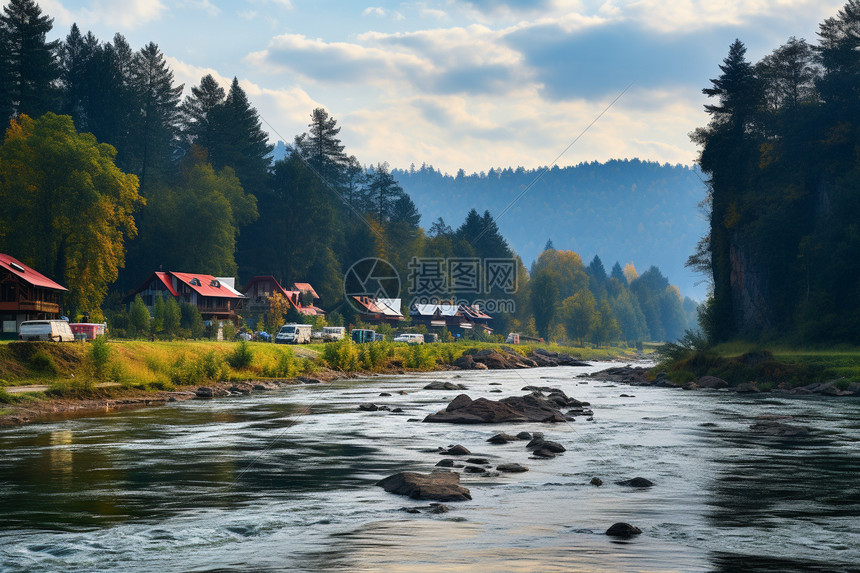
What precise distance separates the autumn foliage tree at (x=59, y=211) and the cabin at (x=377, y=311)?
59224 millimetres

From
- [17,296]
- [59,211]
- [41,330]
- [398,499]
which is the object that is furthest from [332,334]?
[398,499]

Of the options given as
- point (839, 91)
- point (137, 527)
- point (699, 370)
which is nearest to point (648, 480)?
point (137, 527)

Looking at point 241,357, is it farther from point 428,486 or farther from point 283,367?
point 428,486

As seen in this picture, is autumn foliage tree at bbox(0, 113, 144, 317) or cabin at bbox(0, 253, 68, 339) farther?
autumn foliage tree at bbox(0, 113, 144, 317)

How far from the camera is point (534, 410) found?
1527 inches

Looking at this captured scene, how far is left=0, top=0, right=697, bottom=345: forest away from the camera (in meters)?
75.1

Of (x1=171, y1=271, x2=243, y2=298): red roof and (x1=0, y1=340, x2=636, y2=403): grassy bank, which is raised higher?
(x1=171, y1=271, x2=243, y2=298): red roof

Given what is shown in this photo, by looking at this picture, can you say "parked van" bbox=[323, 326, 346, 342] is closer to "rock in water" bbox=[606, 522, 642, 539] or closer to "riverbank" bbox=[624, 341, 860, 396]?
"riverbank" bbox=[624, 341, 860, 396]

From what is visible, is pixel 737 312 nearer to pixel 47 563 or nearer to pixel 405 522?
pixel 405 522

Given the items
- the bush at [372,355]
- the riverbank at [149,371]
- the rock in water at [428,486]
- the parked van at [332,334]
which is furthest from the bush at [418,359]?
the rock in water at [428,486]

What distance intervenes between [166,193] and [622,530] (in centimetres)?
10723

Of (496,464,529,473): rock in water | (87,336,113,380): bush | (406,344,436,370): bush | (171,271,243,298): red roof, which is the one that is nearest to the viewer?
(496,464,529,473): rock in water

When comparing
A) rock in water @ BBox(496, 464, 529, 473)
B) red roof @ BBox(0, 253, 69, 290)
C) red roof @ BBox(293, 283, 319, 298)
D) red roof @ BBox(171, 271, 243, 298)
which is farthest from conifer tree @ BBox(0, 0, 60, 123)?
rock in water @ BBox(496, 464, 529, 473)

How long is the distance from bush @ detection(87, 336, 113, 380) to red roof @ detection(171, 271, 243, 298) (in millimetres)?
53220
